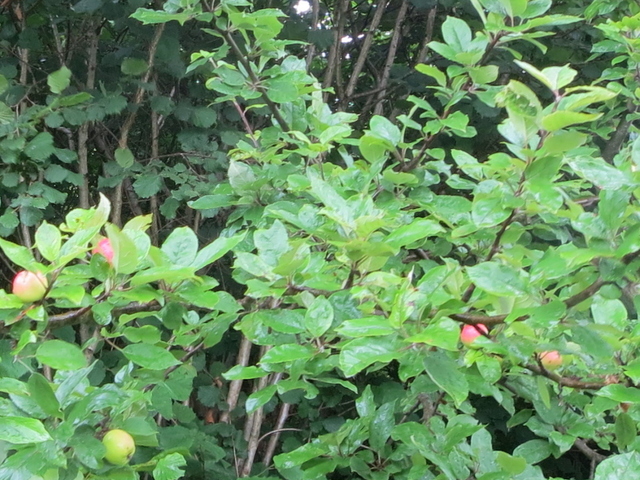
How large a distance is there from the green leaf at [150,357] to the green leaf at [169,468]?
0.12 metres

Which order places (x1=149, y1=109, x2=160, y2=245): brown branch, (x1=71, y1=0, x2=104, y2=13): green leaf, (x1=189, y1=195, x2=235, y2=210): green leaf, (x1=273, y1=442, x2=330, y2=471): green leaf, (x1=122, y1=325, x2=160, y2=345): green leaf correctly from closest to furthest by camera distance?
(x1=122, y1=325, x2=160, y2=345): green leaf, (x1=273, y1=442, x2=330, y2=471): green leaf, (x1=189, y1=195, x2=235, y2=210): green leaf, (x1=71, y1=0, x2=104, y2=13): green leaf, (x1=149, y1=109, x2=160, y2=245): brown branch

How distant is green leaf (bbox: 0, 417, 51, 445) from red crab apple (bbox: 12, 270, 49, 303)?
12 cm

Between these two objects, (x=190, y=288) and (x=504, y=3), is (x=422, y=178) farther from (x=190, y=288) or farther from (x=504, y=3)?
(x=190, y=288)

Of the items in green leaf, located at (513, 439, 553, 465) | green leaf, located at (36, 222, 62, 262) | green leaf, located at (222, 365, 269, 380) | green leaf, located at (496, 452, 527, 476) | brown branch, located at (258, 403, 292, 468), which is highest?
green leaf, located at (36, 222, 62, 262)

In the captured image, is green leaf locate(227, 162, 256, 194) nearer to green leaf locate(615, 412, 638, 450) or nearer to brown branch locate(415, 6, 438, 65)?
green leaf locate(615, 412, 638, 450)

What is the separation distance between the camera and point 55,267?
556mm

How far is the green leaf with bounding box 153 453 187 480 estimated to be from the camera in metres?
0.68

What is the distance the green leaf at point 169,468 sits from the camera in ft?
2.24

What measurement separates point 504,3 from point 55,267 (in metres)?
0.66

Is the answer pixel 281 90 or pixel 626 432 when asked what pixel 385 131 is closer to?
pixel 281 90

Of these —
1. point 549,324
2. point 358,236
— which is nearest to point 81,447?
point 358,236

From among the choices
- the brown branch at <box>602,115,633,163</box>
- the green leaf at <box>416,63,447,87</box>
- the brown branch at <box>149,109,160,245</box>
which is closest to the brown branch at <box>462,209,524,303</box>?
the green leaf at <box>416,63,447,87</box>

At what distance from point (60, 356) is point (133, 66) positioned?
3.84ft

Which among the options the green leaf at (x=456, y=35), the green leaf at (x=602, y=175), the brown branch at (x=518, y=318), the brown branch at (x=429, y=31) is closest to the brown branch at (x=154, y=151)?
the brown branch at (x=429, y=31)
